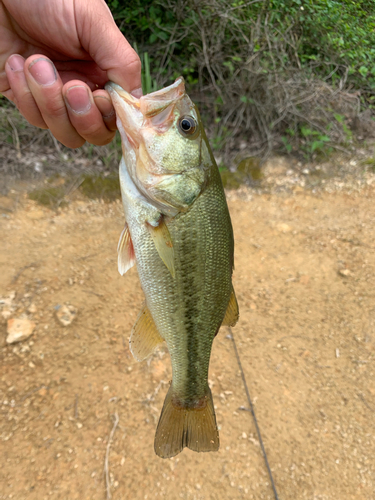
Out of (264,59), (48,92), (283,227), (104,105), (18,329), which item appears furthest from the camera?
(264,59)

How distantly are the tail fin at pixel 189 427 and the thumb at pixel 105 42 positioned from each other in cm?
180

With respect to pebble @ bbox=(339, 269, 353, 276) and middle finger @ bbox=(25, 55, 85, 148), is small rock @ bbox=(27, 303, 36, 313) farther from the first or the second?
pebble @ bbox=(339, 269, 353, 276)

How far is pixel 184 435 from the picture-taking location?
1.76 meters

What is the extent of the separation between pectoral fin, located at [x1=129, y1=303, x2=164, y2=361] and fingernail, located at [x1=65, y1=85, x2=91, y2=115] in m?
1.09

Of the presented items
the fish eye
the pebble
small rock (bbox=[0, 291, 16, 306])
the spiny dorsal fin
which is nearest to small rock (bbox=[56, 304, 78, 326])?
small rock (bbox=[0, 291, 16, 306])

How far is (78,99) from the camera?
1.61m

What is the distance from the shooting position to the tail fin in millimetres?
1744

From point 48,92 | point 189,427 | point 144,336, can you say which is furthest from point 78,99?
point 189,427

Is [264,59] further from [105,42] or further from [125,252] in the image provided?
[125,252]

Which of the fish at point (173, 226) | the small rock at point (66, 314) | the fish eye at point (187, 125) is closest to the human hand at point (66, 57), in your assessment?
the fish at point (173, 226)

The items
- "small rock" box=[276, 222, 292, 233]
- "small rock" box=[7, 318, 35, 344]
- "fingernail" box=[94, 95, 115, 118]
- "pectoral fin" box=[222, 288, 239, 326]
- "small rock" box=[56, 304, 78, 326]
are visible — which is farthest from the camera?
"small rock" box=[276, 222, 292, 233]

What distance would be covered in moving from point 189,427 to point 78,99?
1.83 metres

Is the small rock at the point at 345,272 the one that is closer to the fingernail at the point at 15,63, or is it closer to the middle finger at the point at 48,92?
the middle finger at the point at 48,92

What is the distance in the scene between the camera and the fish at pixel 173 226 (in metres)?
1.51
